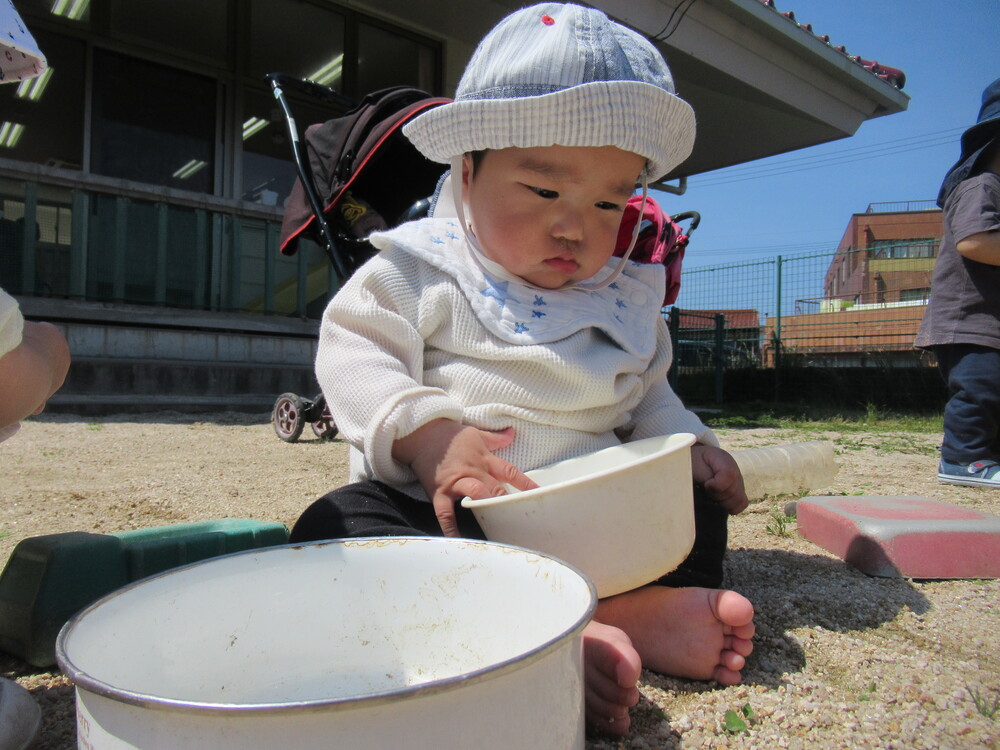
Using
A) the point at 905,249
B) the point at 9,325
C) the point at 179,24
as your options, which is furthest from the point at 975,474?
the point at 905,249

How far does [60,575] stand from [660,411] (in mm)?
1034

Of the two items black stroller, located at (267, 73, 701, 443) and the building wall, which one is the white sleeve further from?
the building wall

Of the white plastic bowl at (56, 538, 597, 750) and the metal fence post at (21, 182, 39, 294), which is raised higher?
the metal fence post at (21, 182, 39, 294)

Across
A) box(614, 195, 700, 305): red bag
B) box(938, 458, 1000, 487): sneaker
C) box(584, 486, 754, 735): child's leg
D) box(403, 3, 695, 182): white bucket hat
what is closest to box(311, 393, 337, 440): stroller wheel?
box(614, 195, 700, 305): red bag

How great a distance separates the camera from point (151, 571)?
3.58 ft

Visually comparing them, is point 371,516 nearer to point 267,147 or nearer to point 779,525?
point 779,525

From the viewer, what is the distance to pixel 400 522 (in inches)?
41.7

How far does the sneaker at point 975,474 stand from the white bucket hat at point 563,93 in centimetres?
196

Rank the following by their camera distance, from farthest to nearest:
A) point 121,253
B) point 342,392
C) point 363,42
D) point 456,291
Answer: point 363,42 → point 121,253 → point 456,291 → point 342,392

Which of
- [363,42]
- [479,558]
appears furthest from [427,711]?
[363,42]

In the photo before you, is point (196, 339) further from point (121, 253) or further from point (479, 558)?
point (479, 558)

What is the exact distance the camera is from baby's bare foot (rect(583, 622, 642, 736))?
2.64 ft

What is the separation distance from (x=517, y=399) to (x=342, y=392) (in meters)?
0.29

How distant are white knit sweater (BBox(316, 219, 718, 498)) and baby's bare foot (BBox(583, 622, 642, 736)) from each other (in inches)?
16.2
